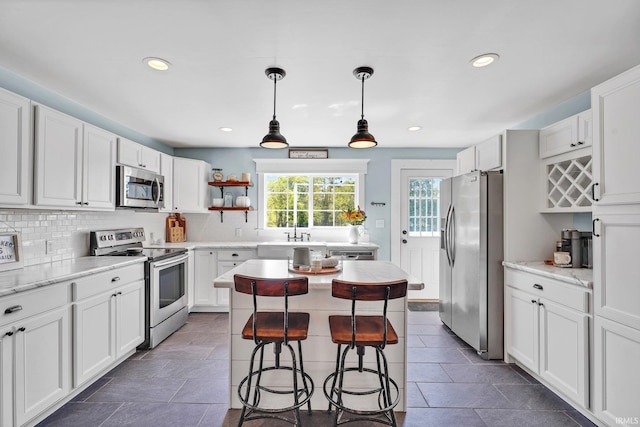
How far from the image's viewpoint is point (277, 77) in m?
2.38

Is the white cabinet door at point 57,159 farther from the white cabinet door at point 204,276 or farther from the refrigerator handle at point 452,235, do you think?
the refrigerator handle at point 452,235

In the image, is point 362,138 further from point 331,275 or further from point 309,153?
point 309,153

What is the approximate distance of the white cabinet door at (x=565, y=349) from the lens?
2.01 metres

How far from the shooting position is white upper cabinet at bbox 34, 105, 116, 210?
227 centimetres

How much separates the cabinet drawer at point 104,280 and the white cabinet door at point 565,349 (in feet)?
11.1

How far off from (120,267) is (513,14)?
3318 millimetres

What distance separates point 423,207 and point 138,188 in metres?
3.90

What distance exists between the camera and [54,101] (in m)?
2.75

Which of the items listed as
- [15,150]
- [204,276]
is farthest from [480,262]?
[15,150]

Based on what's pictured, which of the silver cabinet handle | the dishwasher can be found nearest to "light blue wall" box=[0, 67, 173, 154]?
the silver cabinet handle

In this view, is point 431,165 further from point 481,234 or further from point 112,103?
point 112,103

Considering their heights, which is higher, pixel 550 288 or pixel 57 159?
pixel 57 159

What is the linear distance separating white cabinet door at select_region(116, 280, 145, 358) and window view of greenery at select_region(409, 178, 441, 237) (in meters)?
3.69

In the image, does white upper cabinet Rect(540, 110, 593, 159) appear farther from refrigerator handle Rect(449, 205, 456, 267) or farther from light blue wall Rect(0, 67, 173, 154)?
Answer: light blue wall Rect(0, 67, 173, 154)
